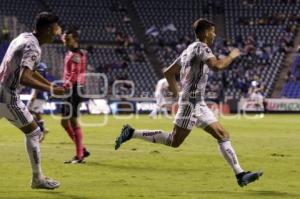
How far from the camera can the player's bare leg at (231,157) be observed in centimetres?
1017

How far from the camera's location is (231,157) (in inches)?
417

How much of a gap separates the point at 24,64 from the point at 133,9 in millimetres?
45446

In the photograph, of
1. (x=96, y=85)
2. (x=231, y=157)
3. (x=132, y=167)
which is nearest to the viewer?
(x=231, y=157)

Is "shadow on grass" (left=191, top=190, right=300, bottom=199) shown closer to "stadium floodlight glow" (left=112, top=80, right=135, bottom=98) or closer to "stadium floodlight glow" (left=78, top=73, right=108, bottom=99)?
"stadium floodlight glow" (left=78, top=73, right=108, bottom=99)

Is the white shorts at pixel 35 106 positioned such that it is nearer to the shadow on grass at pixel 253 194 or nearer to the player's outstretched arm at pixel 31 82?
the player's outstretched arm at pixel 31 82

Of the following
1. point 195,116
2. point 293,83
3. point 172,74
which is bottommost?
point 293,83

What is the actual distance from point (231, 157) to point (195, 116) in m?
0.88

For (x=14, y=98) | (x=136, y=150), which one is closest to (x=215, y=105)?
(x=136, y=150)

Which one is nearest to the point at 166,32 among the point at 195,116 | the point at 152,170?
the point at 152,170

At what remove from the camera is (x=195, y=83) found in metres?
11.0

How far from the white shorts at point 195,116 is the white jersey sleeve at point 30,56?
2679 millimetres

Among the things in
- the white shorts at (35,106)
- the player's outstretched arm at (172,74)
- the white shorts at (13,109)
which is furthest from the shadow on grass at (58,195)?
the white shorts at (35,106)

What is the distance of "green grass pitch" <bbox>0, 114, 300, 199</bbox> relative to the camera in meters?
9.81

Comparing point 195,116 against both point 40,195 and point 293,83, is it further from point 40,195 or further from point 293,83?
point 293,83
